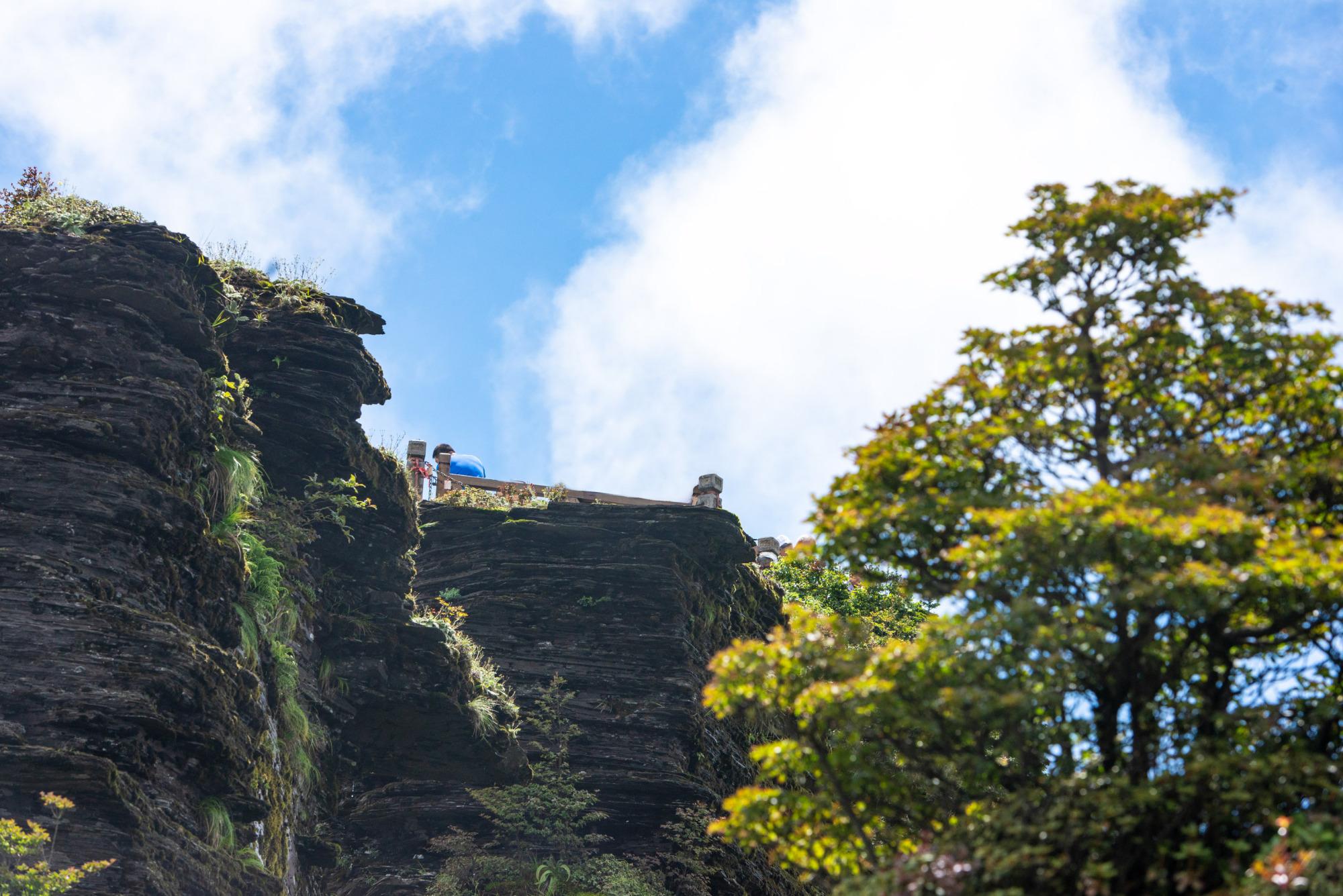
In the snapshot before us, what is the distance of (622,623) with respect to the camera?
2841 centimetres

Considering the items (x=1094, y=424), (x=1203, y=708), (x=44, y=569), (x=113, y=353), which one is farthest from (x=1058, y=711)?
(x=113, y=353)

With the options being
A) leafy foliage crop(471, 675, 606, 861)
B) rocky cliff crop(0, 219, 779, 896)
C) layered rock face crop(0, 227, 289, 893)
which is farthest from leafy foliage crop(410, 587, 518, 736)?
layered rock face crop(0, 227, 289, 893)

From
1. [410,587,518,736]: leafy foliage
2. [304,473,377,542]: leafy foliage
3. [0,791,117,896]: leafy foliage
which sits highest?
[304,473,377,542]: leafy foliage

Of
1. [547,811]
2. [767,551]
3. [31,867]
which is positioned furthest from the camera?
[767,551]

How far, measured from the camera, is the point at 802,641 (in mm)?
10422

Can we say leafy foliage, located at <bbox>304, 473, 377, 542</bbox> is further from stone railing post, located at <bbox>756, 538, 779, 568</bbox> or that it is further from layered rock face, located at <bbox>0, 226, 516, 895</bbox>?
stone railing post, located at <bbox>756, 538, 779, 568</bbox>

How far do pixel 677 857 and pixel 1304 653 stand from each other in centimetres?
1672

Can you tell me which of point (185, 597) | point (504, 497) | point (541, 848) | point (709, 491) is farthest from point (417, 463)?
point (185, 597)

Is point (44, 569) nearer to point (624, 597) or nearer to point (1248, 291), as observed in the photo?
point (1248, 291)

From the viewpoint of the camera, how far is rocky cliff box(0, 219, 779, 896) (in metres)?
14.2

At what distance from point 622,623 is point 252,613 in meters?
11.6

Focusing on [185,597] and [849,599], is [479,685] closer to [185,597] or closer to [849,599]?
[185,597]

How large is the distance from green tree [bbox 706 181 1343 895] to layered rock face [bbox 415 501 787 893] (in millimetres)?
15486

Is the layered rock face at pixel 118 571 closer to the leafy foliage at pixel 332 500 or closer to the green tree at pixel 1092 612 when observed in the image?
the leafy foliage at pixel 332 500
